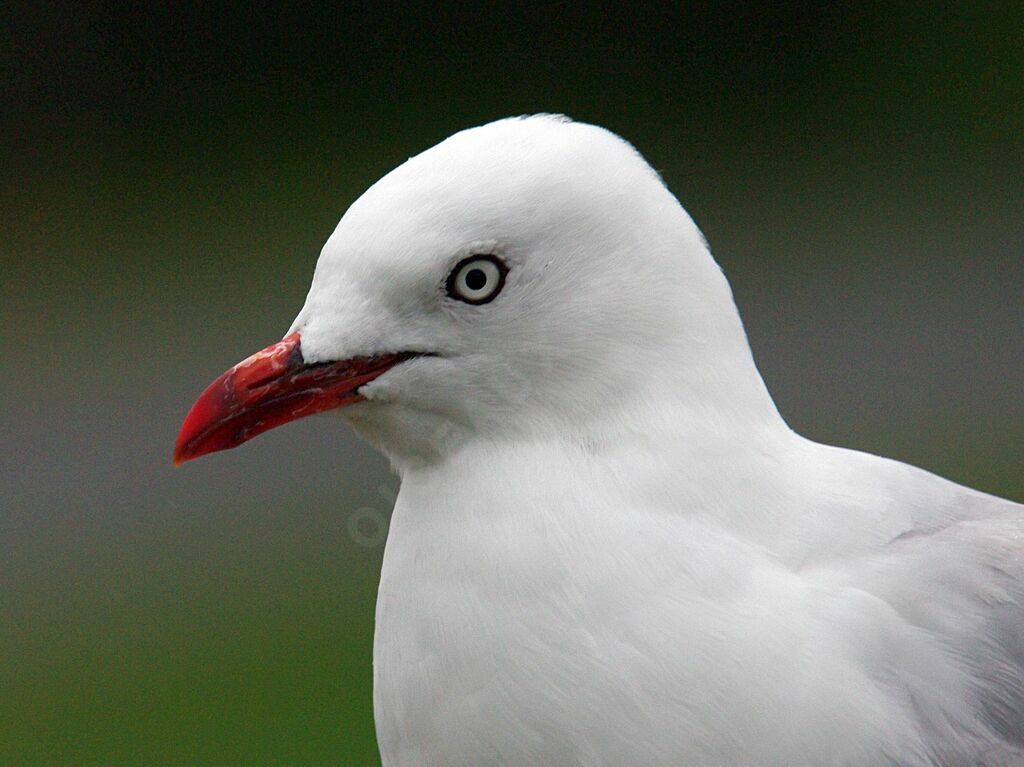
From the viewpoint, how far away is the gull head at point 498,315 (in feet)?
5.30

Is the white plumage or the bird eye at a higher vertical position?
the bird eye

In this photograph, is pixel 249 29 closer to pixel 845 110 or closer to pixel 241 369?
pixel 845 110

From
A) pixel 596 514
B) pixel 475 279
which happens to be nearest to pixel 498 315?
pixel 475 279

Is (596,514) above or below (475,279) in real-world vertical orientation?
below

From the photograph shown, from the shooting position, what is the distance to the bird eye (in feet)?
5.35

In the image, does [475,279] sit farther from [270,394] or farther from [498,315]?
[270,394]

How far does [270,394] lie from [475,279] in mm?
231

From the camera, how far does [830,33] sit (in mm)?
6957

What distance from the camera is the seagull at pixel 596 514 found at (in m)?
1.55

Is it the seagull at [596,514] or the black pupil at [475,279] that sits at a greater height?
the black pupil at [475,279]

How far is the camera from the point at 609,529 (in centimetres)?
160

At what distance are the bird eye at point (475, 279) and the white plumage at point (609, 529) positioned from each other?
10 mm

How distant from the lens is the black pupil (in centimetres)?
164

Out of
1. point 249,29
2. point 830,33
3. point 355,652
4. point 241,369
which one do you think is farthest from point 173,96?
point 241,369
